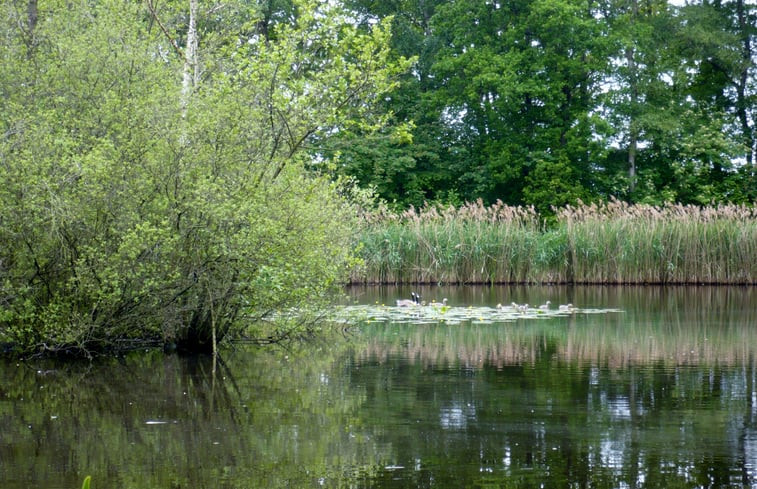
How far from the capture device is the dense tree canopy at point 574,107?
39.2 metres

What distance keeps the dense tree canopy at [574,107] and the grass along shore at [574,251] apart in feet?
42.8

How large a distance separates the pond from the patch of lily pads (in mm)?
1993

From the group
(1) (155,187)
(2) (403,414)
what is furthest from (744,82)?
(2) (403,414)

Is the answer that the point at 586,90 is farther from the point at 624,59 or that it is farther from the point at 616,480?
the point at 616,480

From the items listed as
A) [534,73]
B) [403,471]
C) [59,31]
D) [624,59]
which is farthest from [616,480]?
[624,59]

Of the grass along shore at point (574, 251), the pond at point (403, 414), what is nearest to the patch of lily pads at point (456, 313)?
the pond at point (403, 414)

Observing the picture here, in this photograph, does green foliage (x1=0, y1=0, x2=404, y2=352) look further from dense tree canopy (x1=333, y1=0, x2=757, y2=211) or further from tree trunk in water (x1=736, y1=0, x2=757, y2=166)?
tree trunk in water (x1=736, y1=0, x2=757, y2=166)

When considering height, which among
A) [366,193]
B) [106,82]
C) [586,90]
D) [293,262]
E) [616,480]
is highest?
[586,90]

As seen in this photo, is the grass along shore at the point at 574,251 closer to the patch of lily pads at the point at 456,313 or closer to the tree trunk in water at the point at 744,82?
the patch of lily pads at the point at 456,313

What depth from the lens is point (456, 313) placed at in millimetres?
16156

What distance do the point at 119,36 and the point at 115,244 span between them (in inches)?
97.4

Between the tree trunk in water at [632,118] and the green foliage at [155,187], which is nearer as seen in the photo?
the green foliage at [155,187]

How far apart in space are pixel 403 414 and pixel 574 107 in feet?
114

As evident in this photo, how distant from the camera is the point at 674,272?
24.9 m
